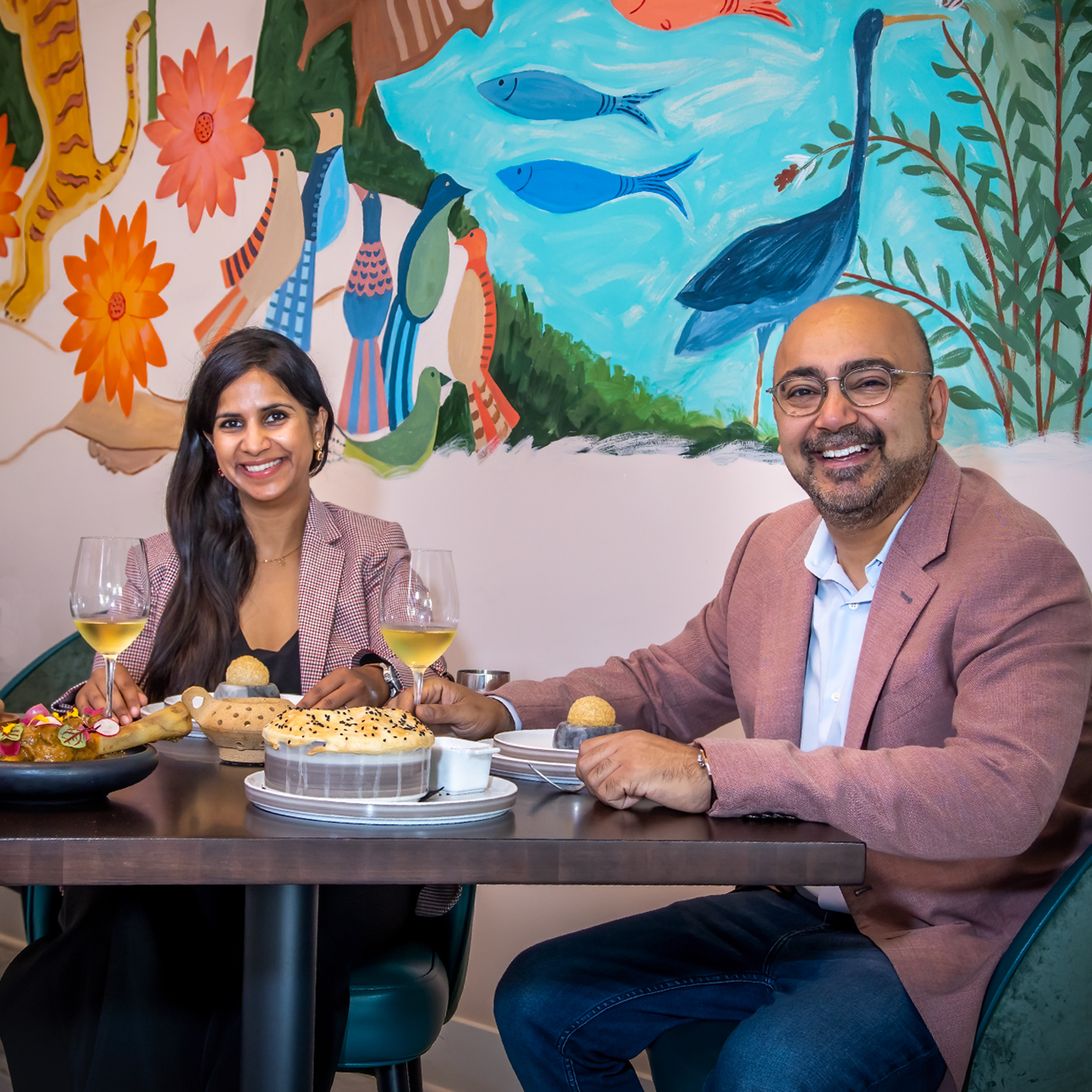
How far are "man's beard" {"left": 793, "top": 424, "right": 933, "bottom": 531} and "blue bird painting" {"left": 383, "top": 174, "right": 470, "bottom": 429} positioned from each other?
5.12ft

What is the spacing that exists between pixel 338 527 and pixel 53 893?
0.96m

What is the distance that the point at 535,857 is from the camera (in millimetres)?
1007

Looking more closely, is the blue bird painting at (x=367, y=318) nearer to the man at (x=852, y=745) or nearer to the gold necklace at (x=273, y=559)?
the gold necklace at (x=273, y=559)

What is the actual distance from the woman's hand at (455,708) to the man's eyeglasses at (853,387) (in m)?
0.70

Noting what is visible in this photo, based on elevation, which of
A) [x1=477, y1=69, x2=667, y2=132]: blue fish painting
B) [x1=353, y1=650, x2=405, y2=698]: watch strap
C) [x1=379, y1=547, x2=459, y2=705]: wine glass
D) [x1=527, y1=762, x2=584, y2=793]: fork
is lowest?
[x1=353, y1=650, x2=405, y2=698]: watch strap

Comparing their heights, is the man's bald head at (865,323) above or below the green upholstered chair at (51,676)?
above

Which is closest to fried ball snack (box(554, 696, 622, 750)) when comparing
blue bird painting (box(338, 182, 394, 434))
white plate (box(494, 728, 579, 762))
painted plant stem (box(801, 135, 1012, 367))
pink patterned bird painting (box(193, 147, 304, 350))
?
white plate (box(494, 728, 579, 762))

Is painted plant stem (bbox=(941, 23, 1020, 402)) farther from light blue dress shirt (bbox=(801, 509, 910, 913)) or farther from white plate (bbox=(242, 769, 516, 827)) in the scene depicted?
white plate (bbox=(242, 769, 516, 827))

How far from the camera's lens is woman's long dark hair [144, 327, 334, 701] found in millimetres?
2369

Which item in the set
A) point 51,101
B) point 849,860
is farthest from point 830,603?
point 51,101

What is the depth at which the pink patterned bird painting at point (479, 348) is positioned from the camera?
115 inches

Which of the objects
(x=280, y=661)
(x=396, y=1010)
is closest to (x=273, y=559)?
(x=280, y=661)

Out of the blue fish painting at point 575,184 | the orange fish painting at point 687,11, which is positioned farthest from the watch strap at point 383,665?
the orange fish painting at point 687,11

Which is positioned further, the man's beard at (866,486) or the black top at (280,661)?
the black top at (280,661)
